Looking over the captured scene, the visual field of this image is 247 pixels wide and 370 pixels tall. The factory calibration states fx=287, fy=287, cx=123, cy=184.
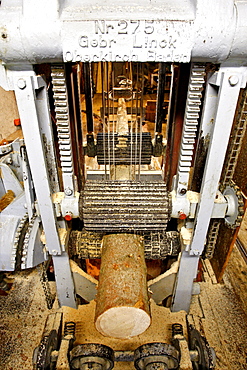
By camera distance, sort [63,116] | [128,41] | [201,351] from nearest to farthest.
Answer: [128,41], [63,116], [201,351]

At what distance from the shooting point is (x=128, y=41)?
45.6 inches

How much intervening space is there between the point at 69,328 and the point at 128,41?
6.20ft

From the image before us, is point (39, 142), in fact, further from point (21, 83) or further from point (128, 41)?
point (128, 41)

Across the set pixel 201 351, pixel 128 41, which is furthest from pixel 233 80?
pixel 201 351

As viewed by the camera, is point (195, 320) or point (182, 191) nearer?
point (182, 191)

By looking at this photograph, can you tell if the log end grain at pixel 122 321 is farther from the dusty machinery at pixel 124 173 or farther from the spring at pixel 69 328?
the spring at pixel 69 328

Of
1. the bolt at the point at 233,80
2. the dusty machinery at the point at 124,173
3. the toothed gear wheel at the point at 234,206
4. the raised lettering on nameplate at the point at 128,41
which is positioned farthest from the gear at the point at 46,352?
the bolt at the point at 233,80

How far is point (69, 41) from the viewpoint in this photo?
1.16 meters

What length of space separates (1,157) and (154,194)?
207cm

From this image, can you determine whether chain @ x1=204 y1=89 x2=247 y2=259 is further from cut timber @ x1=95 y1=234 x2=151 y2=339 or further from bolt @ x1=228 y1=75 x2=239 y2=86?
cut timber @ x1=95 y1=234 x2=151 y2=339

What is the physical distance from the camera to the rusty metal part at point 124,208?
1.63 m

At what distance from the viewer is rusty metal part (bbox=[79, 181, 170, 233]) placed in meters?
1.63

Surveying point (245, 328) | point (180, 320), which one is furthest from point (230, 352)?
point (180, 320)

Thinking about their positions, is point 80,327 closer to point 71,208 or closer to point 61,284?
point 61,284
